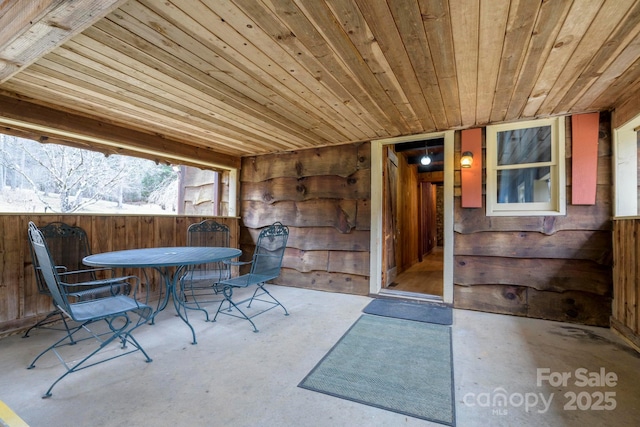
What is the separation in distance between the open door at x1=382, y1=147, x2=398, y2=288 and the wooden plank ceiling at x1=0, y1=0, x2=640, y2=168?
46.3 inches

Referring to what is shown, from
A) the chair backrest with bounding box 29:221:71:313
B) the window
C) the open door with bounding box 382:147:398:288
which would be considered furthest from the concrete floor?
the open door with bounding box 382:147:398:288

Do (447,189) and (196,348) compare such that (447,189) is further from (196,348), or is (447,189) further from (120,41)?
(120,41)

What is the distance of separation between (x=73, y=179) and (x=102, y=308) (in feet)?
10.4

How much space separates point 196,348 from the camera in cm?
227

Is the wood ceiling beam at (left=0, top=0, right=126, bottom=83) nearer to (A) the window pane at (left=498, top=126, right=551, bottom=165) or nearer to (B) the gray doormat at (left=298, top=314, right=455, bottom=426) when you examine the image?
(B) the gray doormat at (left=298, top=314, right=455, bottom=426)

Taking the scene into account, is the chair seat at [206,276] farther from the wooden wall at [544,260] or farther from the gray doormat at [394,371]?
the wooden wall at [544,260]

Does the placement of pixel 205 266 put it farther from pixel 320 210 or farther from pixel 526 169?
pixel 526 169

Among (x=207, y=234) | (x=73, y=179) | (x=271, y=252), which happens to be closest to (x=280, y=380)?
(x=271, y=252)

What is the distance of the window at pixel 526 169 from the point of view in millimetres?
2949

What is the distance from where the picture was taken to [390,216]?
452 cm

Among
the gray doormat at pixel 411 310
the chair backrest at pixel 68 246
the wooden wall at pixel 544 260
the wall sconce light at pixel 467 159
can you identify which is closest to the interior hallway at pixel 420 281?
the gray doormat at pixel 411 310

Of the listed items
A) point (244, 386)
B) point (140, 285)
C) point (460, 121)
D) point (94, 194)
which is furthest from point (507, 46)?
point (94, 194)

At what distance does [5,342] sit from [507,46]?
4442 mm

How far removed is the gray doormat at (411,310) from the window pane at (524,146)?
186 cm
